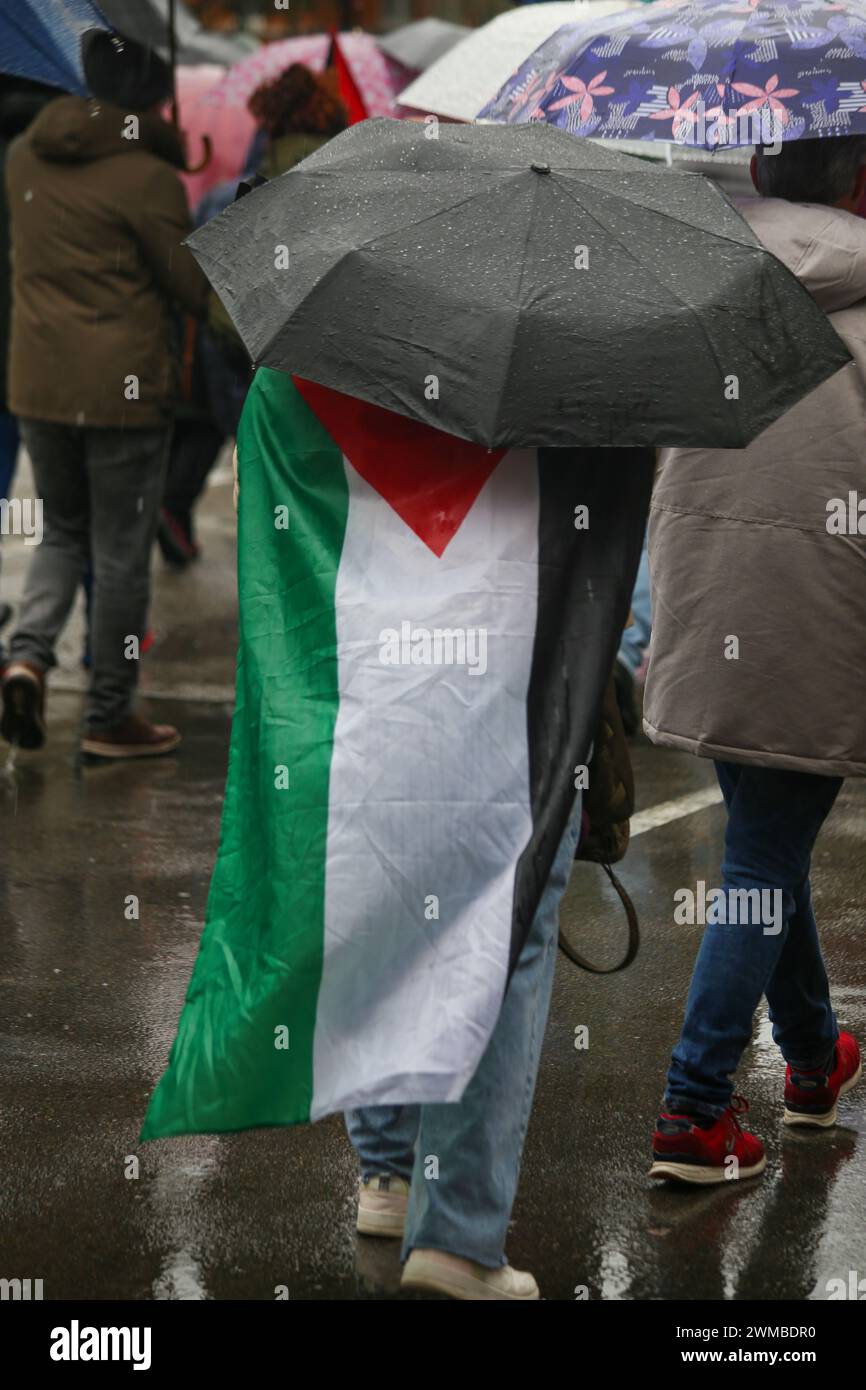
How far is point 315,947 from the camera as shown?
3.31 metres

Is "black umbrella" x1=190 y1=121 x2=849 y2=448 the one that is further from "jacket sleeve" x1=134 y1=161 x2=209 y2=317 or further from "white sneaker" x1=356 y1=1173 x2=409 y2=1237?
"jacket sleeve" x1=134 y1=161 x2=209 y2=317

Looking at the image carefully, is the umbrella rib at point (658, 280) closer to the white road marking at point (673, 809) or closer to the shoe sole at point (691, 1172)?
the shoe sole at point (691, 1172)

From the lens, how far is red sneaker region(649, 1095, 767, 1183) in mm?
4031

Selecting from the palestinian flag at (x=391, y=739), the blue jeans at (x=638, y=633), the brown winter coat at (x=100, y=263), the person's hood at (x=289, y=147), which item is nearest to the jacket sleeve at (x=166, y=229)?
the brown winter coat at (x=100, y=263)

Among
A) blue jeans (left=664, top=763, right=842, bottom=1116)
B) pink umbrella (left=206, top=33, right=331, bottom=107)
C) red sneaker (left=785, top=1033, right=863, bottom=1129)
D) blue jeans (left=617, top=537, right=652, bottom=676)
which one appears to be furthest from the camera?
pink umbrella (left=206, top=33, right=331, bottom=107)

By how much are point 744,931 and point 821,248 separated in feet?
4.23

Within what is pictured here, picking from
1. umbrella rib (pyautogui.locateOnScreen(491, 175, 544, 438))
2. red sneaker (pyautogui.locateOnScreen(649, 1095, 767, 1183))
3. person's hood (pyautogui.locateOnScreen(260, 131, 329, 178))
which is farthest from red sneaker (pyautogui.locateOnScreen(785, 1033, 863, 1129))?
person's hood (pyautogui.locateOnScreen(260, 131, 329, 178))

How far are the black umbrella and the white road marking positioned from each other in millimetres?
3197

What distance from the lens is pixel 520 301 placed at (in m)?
3.21

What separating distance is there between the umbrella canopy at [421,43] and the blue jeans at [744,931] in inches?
298

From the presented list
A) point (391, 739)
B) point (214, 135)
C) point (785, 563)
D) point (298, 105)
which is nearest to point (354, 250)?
point (391, 739)

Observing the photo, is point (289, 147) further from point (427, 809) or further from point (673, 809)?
point (427, 809)
